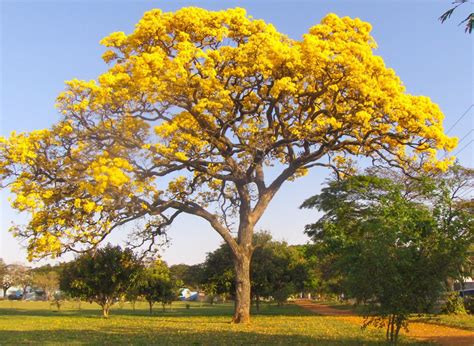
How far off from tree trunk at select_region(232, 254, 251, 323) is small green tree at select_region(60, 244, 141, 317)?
41.3 ft

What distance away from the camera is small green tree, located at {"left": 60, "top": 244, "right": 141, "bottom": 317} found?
36750mm

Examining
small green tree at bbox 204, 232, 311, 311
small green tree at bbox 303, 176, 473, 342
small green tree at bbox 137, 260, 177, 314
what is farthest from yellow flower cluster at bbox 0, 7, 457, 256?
A: small green tree at bbox 137, 260, 177, 314

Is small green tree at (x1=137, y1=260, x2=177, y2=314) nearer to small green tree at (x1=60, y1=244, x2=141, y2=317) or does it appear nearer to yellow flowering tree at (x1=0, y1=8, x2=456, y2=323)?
small green tree at (x1=60, y1=244, x2=141, y2=317)

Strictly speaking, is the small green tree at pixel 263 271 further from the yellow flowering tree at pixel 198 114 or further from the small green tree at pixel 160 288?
the yellow flowering tree at pixel 198 114

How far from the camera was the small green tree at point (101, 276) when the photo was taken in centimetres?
3675

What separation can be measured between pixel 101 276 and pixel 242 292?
15.3 metres

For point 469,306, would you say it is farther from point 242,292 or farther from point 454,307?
point 242,292

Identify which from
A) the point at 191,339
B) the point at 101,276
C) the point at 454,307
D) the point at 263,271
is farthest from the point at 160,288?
the point at 191,339

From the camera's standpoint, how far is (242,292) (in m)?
25.4

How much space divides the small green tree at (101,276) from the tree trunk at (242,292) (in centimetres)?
1258

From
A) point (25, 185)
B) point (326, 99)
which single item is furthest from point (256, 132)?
point (25, 185)

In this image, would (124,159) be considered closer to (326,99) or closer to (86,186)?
(86,186)

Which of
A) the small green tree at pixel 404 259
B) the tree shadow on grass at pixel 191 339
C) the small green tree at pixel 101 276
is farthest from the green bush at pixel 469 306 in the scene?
the small green tree at pixel 404 259

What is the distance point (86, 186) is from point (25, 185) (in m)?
2.84
